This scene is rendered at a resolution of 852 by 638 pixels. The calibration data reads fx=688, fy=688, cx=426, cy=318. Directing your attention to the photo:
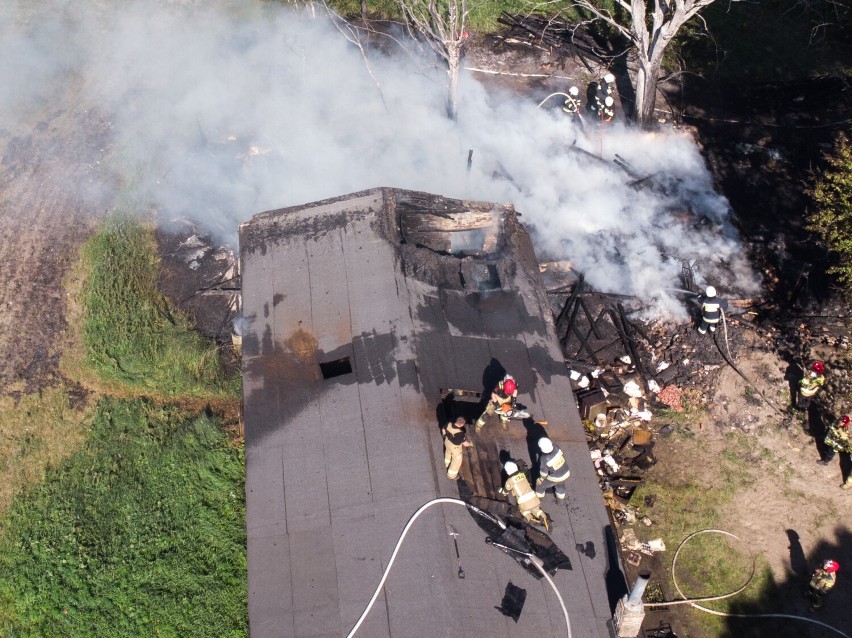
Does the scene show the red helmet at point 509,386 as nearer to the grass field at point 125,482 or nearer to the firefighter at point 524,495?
the firefighter at point 524,495

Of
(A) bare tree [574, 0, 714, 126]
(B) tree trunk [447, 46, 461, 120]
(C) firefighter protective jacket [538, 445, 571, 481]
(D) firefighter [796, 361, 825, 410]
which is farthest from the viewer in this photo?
(B) tree trunk [447, 46, 461, 120]

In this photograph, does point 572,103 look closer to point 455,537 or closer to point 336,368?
point 336,368

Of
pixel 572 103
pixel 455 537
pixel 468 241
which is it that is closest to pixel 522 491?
pixel 455 537

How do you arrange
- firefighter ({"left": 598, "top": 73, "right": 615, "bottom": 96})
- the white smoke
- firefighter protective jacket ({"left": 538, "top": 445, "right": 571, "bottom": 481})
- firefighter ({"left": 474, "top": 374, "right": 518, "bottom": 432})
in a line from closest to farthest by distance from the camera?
firefighter protective jacket ({"left": 538, "top": 445, "right": 571, "bottom": 481})
firefighter ({"left": 474, "top": 374, "right": 518, "bottom": 432})
the white smoke
firefighter ({"left": 598, "top": 73, "right": 615, "bottom": 96})

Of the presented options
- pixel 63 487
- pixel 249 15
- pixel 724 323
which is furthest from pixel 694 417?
pixel 249 15

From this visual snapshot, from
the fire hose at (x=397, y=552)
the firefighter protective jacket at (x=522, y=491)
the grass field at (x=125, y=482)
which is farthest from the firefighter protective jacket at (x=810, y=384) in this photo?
the grass field at (x=125, y=482)

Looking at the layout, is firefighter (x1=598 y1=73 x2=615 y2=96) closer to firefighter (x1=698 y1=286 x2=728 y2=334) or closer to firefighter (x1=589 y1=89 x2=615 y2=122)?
firefighter (x1=589 y1=89 x2=615 y2=122)

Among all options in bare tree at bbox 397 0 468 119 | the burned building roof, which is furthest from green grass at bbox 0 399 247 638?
bare tree at bbox 397 0 468 119
